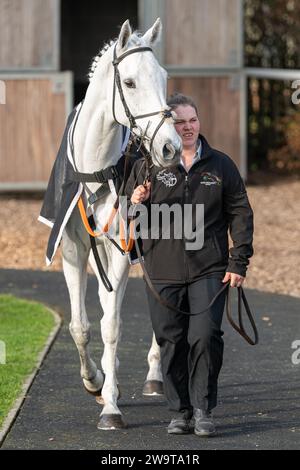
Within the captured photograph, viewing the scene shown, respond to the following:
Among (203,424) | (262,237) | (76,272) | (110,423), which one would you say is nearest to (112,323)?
(76,272)

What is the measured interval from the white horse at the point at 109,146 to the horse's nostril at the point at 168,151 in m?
0.03

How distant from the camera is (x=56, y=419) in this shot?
21.9 feet

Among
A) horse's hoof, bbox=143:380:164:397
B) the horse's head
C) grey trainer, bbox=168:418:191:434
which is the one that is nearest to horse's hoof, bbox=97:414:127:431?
grey trainer, bbox=168:418:191:434

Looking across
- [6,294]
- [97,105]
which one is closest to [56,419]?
[97,105]

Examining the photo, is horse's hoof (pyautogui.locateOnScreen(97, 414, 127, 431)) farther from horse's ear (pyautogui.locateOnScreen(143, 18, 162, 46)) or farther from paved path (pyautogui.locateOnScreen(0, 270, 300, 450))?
horse's ear (pyautogui.locateOnScreen(143, 18, 162, 46))

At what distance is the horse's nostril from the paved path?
1.47 meters

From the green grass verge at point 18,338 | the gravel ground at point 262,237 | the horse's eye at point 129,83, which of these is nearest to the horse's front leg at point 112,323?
the green grass verge at point 18,338

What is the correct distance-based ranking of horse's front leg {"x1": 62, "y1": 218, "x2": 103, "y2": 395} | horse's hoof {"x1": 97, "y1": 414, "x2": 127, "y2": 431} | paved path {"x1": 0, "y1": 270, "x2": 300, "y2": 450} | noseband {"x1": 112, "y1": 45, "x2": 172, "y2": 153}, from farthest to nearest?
horse's front leg {"x1": 62, "y1": 218, "x2": 103, "y2": 395} → horse's hoof {"x1": 97, "y1": 414, "x2": 127, "y2": 431} → paved path {"x1": 0, "y1": 270, "x2": 300, "y2": 450} → noseband {"x1": 112, "y1": 45, "x2": 172, "y2": 153}

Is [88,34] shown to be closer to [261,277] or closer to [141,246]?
[261,277]

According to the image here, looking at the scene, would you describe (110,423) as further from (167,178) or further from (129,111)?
(129,111)

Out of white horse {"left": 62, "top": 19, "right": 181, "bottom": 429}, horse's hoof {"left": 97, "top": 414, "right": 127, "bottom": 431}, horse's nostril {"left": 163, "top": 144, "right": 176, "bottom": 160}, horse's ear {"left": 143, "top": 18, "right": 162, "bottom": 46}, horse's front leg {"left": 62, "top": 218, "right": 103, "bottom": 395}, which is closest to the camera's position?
horse's nostril {"left": 163, "top": 144, "right": 176, "bottom": 160}

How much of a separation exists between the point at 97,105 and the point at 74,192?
51 centimetres

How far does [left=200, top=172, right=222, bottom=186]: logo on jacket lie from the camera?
6383mm

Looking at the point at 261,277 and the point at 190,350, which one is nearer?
the point at 190,350
